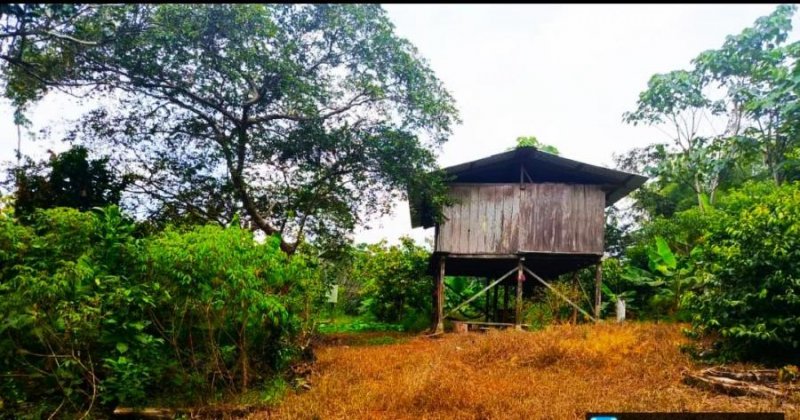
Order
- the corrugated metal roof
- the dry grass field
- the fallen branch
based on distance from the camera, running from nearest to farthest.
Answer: the dry grass field, the fallen branch, the corrugated metal roof

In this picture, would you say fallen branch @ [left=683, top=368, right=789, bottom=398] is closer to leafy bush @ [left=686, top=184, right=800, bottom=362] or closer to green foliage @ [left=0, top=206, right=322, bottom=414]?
leafy bush @ [left=686, top=184, right=800, bottom=362]

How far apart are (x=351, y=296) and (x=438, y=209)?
39.8 ft

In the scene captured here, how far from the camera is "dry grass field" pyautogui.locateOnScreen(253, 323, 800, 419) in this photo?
5.16 metres

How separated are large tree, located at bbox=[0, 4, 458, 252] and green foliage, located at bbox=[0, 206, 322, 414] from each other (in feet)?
11.6

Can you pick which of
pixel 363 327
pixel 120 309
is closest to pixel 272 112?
pixel 120 309

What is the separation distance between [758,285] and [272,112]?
365 inches

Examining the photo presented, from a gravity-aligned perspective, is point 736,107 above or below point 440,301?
above

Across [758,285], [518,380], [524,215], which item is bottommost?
[518,380]

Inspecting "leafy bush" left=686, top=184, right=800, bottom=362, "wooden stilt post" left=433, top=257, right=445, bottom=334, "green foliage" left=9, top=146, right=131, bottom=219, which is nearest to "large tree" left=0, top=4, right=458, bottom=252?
"green foliage" left=9, top=146, right=131, bottom=219

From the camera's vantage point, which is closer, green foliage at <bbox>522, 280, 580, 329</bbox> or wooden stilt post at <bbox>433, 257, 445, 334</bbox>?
green foliage at <bbox>522, 280, 580, 329</bbox>

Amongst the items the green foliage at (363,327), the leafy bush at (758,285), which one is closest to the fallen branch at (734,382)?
the leafy bush at (758,285)

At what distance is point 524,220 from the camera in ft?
45.8

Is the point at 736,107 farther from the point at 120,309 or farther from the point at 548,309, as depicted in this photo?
the point at 120,309

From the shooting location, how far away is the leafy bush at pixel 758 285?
22.6 feet
